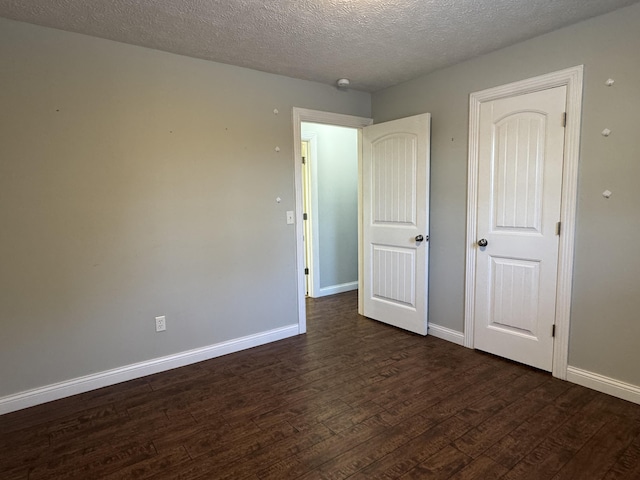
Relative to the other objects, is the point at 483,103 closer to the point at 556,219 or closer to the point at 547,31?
the point at 547,31

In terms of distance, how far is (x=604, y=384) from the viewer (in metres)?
2.29

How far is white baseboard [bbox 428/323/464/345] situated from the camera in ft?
10.2

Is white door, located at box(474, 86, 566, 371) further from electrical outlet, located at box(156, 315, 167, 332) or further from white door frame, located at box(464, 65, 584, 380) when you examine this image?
electrical outlet, located at box(156, 315, 167, 332)

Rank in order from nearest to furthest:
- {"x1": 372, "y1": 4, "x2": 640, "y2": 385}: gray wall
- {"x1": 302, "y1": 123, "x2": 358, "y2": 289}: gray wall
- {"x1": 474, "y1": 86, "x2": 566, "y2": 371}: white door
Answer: {"x1": 372, "y1": 4, "x2": 640, "y2": 385}: gray wall → {"x1": 474, "y1": 86, "x2": 566, "y2": 371}: white door → {"x1": 302, "y1": 123, "x2": 358, "y2": 289}: gray wall

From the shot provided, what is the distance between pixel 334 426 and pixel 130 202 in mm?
2030

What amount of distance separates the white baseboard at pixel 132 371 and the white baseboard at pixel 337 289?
140cm

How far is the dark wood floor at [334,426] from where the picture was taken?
5.63 feet

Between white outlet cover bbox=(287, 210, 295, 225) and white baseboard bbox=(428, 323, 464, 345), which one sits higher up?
white outlet cover bbox=(287, 210, 295, 225)

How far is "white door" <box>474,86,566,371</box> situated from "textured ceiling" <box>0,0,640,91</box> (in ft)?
1.70

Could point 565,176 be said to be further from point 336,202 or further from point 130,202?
point 130,202

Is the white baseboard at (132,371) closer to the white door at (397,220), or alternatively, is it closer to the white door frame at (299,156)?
the white door frame at (299,156)

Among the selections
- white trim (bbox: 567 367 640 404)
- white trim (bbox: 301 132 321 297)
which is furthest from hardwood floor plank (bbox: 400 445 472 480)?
white trim (bbox: 301 132 321 297)

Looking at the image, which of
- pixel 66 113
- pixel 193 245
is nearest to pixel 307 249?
pixel 193 245

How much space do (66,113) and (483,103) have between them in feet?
9.78
